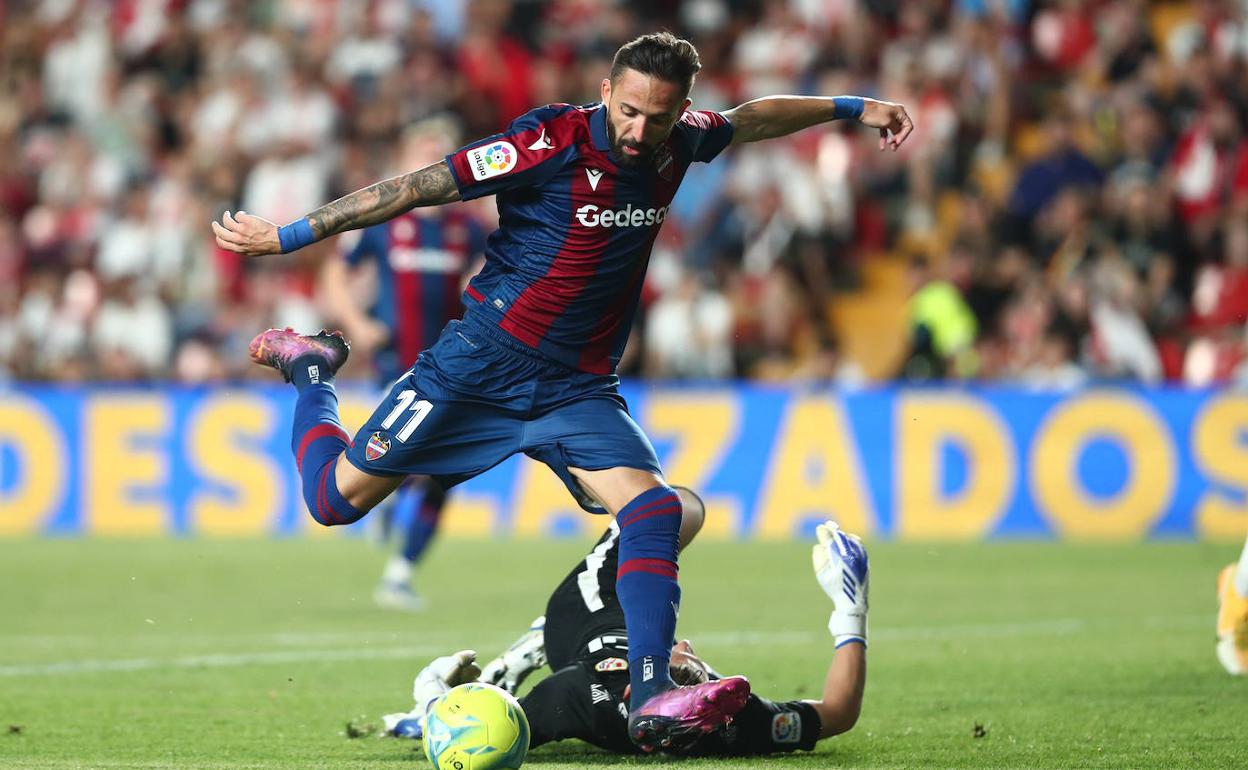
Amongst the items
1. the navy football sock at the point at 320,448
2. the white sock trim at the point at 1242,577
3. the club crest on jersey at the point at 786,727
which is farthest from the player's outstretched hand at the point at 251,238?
the white sock trim at the point at 1242,577

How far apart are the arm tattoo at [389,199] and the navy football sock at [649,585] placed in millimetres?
1109

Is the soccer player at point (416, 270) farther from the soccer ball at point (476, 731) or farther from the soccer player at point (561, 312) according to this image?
the soccer ball at point (476, 731)

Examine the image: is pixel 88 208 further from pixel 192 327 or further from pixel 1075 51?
pixel 1075 51

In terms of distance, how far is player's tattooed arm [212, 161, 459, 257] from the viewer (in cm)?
575

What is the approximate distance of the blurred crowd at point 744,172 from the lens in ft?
54.3

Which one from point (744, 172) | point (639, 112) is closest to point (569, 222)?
point (639, 112)

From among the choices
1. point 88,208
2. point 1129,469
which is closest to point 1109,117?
point 1129,469

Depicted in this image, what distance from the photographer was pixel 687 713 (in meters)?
5.35

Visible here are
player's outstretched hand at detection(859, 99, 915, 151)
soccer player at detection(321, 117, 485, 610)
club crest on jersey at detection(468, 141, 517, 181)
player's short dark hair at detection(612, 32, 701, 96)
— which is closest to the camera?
player's short dark hair at detection(612, 32, 701, 96)

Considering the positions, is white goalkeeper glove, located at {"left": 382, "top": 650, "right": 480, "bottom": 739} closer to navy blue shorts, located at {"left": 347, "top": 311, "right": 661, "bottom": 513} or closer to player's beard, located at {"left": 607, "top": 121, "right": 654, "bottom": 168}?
navy blue shorts, located at {"left": 347, "top": 311, "right": 661, "bottom": 513}

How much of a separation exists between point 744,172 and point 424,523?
8716 mm

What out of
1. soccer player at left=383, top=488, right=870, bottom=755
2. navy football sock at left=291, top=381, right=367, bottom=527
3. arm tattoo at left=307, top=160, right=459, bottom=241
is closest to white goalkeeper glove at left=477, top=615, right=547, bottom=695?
soccer player at left=383, top=488, right=870, bottom=755

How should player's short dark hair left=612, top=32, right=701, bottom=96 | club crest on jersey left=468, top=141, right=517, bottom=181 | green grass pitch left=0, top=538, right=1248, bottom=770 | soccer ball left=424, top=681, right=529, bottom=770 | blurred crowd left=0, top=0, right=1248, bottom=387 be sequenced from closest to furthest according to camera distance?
soccer ball left=424, top=681, right=529, bottom=770 < player's short dark hair left=612, top=32, right=701, bottom=96 < club crest on jersey left=468, top=141, right=517, bottom=181 < green grass pitch left=0, top=538, right=1248, bottom=770 < blurred crowd left=0, top=0, right=1248, bottom=387

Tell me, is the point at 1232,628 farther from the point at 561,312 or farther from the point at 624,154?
the point at 624,154
